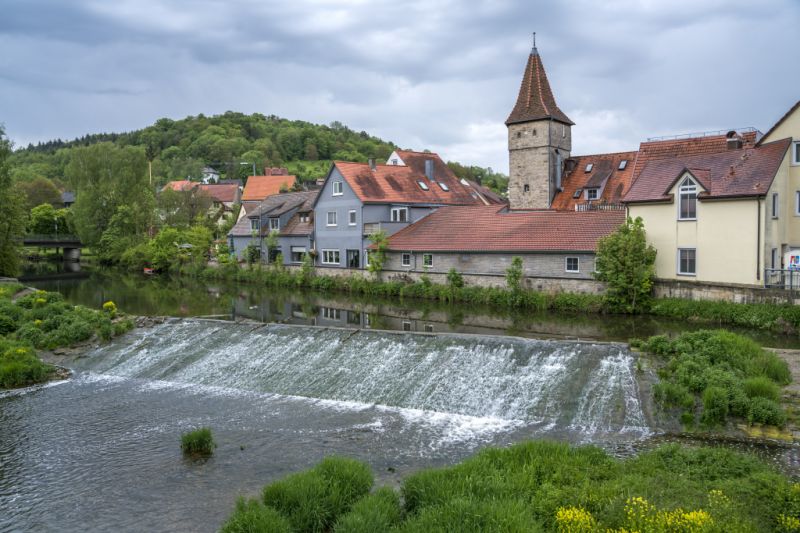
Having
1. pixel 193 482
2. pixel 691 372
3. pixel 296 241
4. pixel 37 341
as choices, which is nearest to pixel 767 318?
pixel 691 372

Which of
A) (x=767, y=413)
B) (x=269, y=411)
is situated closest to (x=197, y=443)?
(x=269, y=411)

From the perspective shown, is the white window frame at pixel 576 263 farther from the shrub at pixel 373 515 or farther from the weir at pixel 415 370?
the shrub at pixel 373 515

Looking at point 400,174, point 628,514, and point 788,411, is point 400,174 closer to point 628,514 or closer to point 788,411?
point 788,411

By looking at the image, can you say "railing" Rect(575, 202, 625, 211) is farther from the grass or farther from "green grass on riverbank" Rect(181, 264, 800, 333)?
the grass

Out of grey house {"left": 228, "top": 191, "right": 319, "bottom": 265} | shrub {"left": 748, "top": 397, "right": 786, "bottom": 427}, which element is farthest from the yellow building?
grey house {"left": 228, "top": 191, "right": 319, "bottom": 265}

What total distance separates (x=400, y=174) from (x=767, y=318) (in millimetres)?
29213

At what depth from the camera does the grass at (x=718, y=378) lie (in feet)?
43.6

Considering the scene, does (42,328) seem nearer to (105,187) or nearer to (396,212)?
(396,212)

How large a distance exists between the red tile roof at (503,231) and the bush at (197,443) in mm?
22554

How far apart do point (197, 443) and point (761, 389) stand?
12.6 meters

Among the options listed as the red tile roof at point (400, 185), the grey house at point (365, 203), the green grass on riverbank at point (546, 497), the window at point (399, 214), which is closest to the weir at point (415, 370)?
the green grass on riverbank at point (546, 497)

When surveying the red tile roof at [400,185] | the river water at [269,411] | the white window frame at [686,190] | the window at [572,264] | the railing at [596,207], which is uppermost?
the red tile roof at [400,185]

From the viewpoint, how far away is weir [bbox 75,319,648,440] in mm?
15352

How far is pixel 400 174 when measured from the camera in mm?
47344
